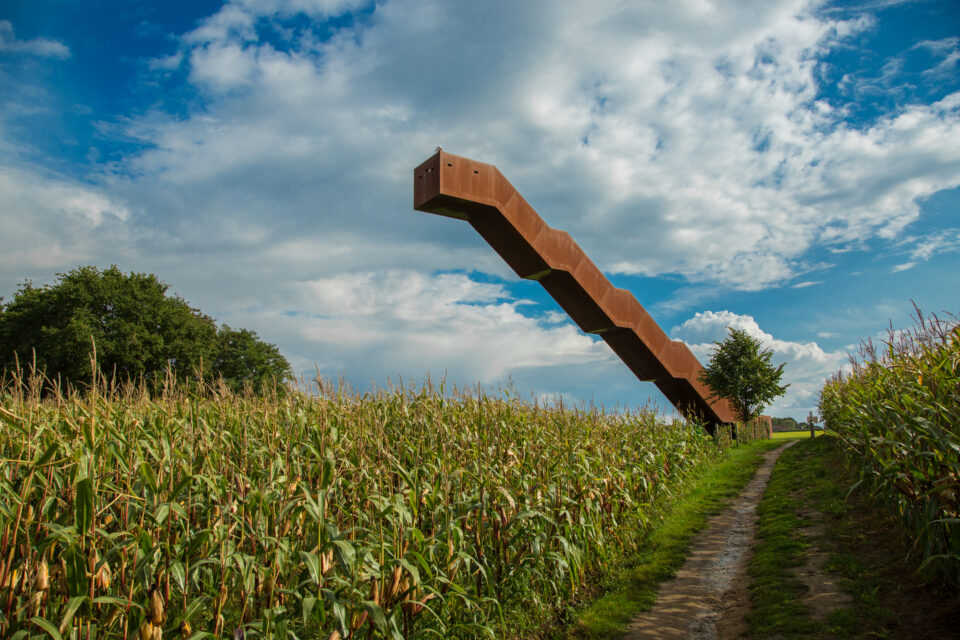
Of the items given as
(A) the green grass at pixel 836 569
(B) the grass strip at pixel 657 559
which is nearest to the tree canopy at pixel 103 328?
(B) the grass strip at pixel 657 559

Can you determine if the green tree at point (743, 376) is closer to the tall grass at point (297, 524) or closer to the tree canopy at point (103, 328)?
the tall grass at point (297, 524)

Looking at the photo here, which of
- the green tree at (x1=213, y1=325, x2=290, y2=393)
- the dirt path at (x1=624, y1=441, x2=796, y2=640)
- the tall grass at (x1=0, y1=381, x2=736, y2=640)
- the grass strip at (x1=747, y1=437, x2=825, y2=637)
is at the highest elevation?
the green tree at (x1=213, y1=325, x2=290, y2=393)

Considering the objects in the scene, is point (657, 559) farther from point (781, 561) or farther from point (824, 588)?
point (824, 588)

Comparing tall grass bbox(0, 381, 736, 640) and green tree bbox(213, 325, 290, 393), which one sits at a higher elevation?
green tree bbox(213, 325, 290, 393)

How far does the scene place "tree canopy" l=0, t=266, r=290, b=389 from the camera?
84.5 ft

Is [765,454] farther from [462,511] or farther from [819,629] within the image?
[462,511]

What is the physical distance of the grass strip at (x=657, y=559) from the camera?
570 centimetres

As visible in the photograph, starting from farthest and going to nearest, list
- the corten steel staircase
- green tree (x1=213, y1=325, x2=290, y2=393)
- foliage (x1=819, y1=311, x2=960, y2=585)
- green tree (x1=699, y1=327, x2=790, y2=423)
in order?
green tree (x1=213, y1=325, x2=290, y2=393) → green tree (x1=699, y1=327, x2=790, y2=423) → the corten steel staircase → foliage (x1=819, y1=311, x2=960, y2=585)

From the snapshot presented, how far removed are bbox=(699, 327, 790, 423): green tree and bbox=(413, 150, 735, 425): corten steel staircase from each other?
174 centimetres

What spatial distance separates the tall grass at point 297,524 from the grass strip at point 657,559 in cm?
35

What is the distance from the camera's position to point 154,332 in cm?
2886

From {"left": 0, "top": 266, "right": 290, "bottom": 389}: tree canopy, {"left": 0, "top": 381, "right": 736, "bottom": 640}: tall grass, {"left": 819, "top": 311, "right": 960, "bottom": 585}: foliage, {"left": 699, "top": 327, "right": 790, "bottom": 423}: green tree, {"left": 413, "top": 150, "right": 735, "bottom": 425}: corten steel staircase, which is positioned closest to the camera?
{"left": 0, "top": 381, "right": 736, "bottom": 640}: tall grass

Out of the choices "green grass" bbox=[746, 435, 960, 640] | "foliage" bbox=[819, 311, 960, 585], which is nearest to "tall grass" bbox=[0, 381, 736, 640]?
"green grass" bbox=[746, 435, 960, 640]

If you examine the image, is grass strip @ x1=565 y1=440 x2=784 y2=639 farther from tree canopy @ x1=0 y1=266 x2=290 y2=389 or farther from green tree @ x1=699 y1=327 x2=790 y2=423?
tree canopy @ x1=0 y1=266 x2=290 y2=389
